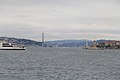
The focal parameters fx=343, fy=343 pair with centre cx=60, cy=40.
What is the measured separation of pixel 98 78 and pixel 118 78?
12.1 feet

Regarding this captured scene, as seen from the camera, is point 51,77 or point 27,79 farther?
point 51,77

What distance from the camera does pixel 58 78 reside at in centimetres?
5647

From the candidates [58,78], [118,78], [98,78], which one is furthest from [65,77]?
[118,78]

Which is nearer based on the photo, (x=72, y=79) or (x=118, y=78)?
(x=72, y=79)

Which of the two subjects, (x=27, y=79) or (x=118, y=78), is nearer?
(x=27, y=79)

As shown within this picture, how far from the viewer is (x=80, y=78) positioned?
57.0 metres

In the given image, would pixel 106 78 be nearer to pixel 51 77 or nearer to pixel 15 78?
pixel 51 77

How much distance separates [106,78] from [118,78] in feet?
7.05

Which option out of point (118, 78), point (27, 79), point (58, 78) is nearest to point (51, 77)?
point (58, 78)

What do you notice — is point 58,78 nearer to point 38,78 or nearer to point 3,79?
point 38,78

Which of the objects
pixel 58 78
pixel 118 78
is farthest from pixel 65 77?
pixel 118 78

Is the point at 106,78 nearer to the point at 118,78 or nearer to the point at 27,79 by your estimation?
the point at 118,78

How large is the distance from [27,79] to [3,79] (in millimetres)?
3684

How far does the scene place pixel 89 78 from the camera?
57.0 meters
